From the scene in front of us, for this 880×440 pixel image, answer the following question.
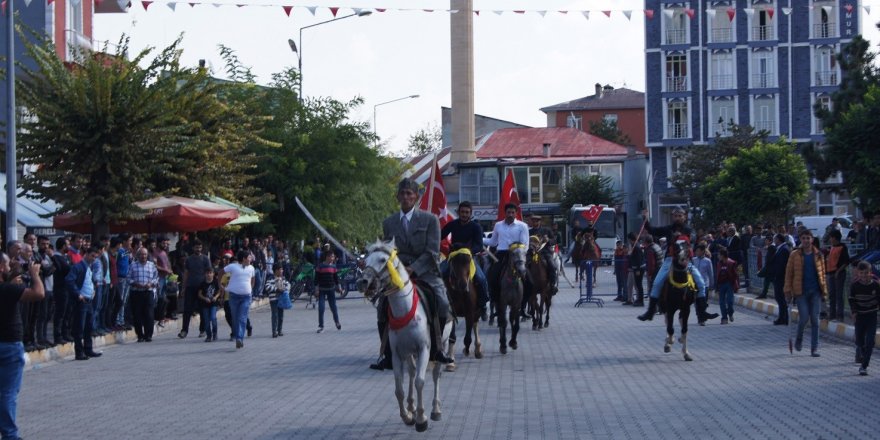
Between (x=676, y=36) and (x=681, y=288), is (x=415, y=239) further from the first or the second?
(x=676, y=36)

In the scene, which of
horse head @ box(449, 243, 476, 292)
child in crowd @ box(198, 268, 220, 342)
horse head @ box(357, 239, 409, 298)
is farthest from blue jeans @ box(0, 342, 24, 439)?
→ child in crowd @ box(198, 268, 220, 342)

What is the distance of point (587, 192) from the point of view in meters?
79.2

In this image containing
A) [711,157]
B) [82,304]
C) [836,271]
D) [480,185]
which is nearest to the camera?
[82,304]

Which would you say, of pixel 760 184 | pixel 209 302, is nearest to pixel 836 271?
pixel 209 302

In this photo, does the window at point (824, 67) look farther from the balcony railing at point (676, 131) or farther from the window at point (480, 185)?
the window at point (480, 185)

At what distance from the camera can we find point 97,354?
64.0ft

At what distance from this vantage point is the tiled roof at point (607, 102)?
11100 centimetres

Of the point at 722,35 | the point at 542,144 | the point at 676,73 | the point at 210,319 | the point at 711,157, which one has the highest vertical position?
the point at 722,35

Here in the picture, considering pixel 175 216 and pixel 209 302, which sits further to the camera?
pixel 175 216

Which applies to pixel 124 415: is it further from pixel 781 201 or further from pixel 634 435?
pixel 781 201

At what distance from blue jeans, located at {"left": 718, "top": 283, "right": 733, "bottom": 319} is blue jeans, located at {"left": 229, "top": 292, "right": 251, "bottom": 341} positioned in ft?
31.4

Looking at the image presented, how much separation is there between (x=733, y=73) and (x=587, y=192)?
1190cm

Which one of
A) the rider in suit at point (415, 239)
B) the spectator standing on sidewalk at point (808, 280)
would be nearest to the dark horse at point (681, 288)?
the spectator standing on sidewalk at point (808, 280)

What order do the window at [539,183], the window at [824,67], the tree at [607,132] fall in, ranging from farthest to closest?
1. the tree at [607,132]
2. the window at [539,183]
3. the window at [824,67]
